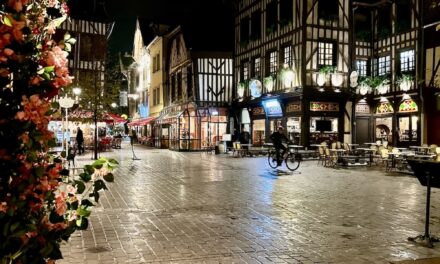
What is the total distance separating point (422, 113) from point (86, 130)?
2431 centimetres

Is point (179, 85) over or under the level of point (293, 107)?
over

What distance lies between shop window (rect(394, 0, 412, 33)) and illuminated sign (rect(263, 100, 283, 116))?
302 inches

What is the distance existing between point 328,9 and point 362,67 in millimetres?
4999

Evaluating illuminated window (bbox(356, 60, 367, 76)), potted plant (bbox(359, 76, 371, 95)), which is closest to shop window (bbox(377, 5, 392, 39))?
illuminated window (bbox(356, 60, 367, 76))

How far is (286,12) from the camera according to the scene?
80.1 ft

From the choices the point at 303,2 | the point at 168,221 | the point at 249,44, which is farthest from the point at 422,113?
the point at 168,221

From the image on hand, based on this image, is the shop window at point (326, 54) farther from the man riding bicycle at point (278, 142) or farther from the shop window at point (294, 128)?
the man riding bicycle at point (278, 142)

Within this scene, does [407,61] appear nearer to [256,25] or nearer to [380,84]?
[380,84]

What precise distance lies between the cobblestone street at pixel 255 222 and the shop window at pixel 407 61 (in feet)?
41.8

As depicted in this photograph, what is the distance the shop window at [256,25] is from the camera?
90.1 ft

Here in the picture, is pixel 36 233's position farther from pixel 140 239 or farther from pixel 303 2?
pixel 303 2

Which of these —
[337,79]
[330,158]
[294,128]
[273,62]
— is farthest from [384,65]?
[330,158]

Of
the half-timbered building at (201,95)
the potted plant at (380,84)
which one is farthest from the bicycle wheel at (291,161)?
the half-timbered building at (201,95)

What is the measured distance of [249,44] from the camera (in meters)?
28.6
